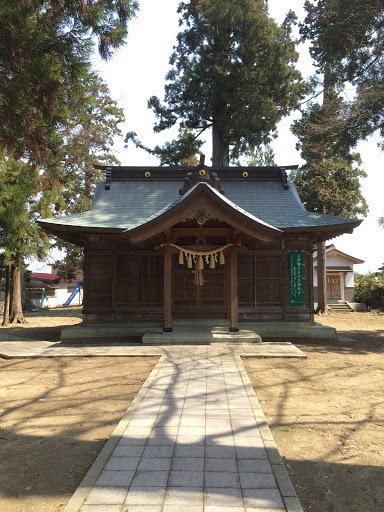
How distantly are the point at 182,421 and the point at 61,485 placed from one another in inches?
67.0

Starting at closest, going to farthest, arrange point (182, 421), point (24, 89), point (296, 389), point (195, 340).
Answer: point (182, 421) < point (296, 389) < point (24, 89) < point (195, 340)

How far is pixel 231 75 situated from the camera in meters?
20.3

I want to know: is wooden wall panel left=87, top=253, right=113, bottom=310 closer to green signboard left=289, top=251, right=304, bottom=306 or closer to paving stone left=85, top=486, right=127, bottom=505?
green signboard left=289, top=251, right=304, bottom=306

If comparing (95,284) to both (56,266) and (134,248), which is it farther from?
(56,266)

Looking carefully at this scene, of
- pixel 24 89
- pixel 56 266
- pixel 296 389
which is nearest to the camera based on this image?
pixel 296 389

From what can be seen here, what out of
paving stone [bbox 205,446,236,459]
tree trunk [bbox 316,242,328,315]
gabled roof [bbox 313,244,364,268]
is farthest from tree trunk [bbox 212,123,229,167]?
paving stone [bbox 205,446,236,459]

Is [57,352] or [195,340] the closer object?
[57,352]

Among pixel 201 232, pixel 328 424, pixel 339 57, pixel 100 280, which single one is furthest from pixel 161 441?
pixel 339 57

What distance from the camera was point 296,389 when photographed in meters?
6.17

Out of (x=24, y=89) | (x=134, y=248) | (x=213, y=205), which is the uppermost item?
(x=24, y=89)

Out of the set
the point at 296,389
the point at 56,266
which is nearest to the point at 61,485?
the point at 296,389

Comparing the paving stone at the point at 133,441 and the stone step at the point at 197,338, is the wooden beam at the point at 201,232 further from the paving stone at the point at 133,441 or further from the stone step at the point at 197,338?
the paving stone at the point at 133,441

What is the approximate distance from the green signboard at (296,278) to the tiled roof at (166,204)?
3.85 feet

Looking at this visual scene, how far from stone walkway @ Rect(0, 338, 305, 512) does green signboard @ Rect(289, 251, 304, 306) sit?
20.3 feet
